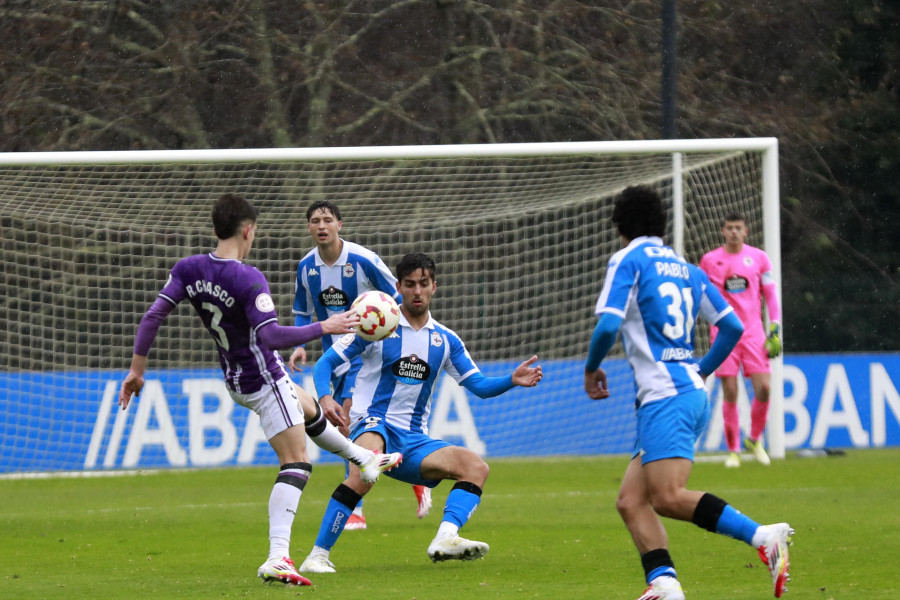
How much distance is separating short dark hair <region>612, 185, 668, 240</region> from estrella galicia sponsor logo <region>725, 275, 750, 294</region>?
6.53m

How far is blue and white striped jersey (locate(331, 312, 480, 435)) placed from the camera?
7176 mm

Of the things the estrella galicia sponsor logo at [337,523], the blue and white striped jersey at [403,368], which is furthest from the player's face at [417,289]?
the estrella galicia sponsor logo at [337,523]

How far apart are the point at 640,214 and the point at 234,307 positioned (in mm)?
2001

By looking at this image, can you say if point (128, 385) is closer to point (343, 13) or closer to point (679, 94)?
point (343, 13)

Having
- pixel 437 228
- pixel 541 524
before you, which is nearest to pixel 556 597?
pixel 541 524

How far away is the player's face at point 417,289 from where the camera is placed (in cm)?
700

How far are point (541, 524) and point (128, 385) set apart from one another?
3464mm

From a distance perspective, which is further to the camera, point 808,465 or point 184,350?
point 184,350

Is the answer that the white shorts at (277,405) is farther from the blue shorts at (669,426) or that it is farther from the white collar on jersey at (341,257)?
the white collar on jersey at (341,257)

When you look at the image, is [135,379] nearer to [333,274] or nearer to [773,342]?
[333,274]

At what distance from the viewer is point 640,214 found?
Answer: 18.4 feet

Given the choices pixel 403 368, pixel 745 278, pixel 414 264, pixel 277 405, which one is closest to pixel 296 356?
pixel 403 368

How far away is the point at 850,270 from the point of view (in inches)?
840

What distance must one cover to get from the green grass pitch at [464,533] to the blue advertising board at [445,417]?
12.4 inches
